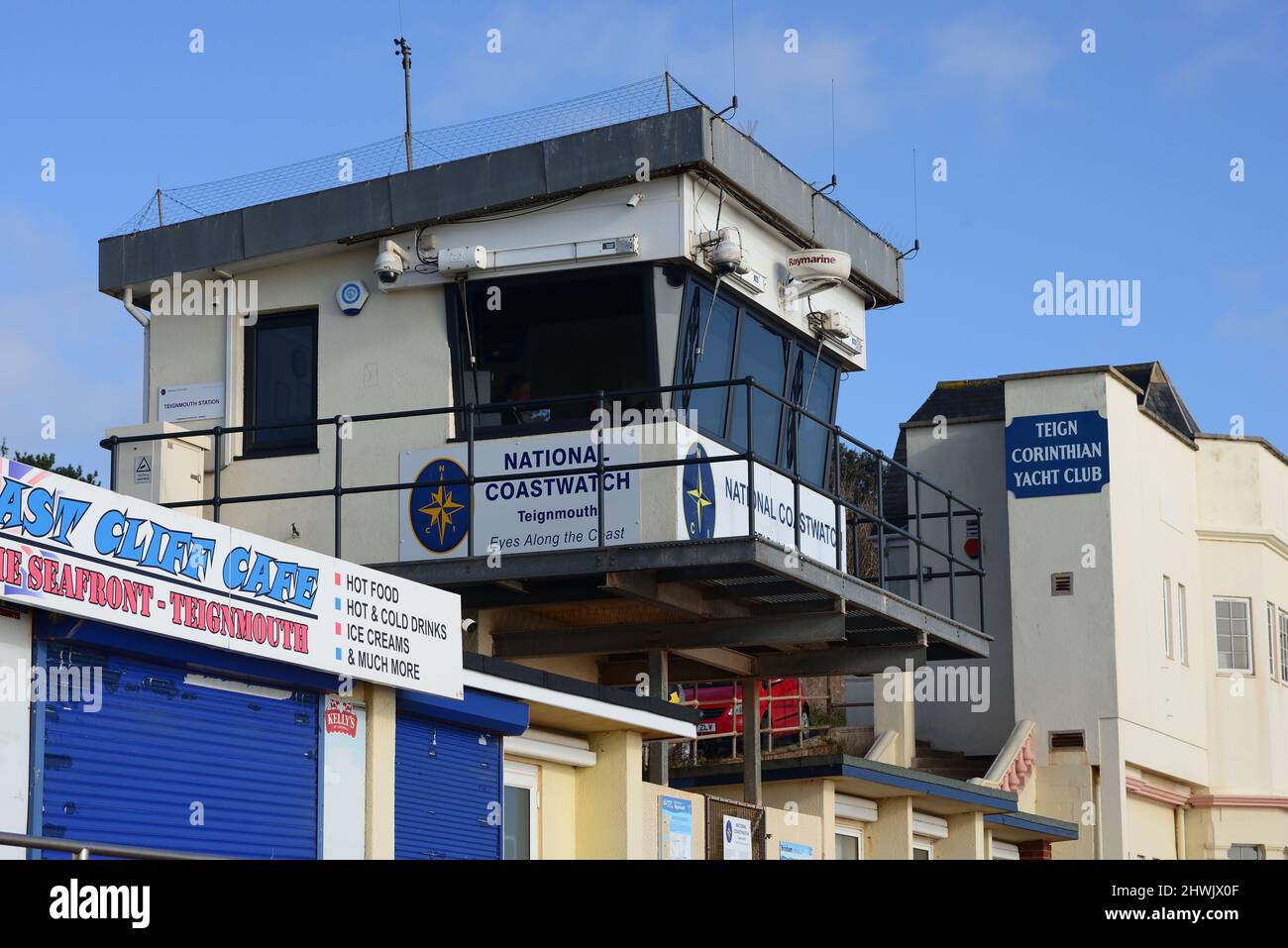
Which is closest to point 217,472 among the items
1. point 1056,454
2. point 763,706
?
point 763,706

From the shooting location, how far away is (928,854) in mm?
23500

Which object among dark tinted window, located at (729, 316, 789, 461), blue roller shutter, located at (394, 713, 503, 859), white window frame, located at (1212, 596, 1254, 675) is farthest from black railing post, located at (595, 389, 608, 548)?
white window frame, located at (1212, 596, 1254, 675)

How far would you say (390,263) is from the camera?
725 inches

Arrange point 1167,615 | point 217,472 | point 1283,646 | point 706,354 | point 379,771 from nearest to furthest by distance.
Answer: point 379,771, point 217,472, point 706,354, point 1167,615, point 1283,646

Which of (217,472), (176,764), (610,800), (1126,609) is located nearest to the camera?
(176,764)

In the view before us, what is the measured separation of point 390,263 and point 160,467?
2980mm

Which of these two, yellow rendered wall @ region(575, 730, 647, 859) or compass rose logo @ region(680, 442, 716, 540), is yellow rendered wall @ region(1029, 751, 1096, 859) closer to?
compass rose logo @ region(680, 442, 716, 540)

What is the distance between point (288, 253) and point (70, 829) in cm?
968

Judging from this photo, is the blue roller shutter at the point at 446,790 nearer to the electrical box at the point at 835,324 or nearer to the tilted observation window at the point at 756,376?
the tilted observation window at the point at 756,376

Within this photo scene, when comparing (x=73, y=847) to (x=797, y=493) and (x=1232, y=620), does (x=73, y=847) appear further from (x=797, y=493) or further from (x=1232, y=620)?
(x=1232, y=620)

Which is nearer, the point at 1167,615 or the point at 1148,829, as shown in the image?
the point at 1148,829
